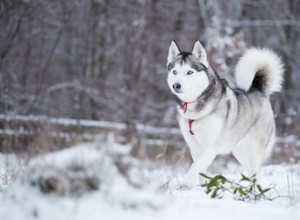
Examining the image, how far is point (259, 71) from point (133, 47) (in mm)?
12857

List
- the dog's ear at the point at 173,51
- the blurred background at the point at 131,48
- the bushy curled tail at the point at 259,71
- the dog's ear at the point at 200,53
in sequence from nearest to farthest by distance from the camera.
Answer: the dog's ear at the point at 200,53
the dog's ear at the point at 173,51
the bushy curled tail at the point at 259,71
the blurred background at the point at 131,48

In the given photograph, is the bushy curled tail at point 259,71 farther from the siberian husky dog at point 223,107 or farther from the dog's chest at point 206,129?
the dog's chest at point 206,129

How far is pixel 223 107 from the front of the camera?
18.9ft

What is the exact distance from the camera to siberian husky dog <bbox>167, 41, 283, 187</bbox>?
220 inches

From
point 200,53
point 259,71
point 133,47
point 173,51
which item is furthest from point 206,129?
point 133,47

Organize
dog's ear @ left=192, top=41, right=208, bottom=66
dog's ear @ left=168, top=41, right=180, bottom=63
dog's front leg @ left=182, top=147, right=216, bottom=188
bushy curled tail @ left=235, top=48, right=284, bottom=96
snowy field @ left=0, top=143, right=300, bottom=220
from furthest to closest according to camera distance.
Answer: bushy curled tail @ left=235, top=48, right=284, bottom=96, dog's ear @ left=168, top=41, right=180, bottom=63, dog's ear @ left=192, top=41, right=208, bottom=66, dog's front leg @ left=182, top=147, right=216, bottom=188, snowy field @ left=0, top=143, right=300, bottom=220

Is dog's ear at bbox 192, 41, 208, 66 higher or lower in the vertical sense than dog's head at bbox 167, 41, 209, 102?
higher

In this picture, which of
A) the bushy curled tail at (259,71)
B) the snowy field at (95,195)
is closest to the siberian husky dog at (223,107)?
the bushy curled tail at (259,71)

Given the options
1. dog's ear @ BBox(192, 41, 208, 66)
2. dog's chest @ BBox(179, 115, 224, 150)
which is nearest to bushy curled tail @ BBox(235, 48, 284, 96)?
dog's ear @ BBox(192, 41, 208, 66)

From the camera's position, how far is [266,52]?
266 inches

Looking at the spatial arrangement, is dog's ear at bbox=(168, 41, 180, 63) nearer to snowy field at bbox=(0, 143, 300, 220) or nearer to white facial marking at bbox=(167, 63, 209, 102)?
white facial marking at bbox=(167, 63, 209, 102)

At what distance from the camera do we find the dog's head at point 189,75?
5637 millimetres

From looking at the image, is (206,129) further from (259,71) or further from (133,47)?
(133,47)

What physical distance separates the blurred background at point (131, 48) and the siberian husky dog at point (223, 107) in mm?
9341
